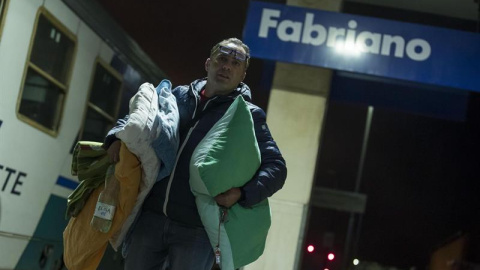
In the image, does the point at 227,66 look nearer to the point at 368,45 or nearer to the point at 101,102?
the point at 368,45

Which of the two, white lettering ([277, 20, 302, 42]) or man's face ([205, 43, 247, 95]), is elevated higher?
white lettering ([277, 20, 302, 42])

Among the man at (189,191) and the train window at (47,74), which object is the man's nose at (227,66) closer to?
the man at (189,191)

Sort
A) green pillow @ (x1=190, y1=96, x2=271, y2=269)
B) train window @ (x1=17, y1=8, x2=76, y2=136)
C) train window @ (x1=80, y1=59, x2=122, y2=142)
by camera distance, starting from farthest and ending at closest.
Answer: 1. train window @ (x1=80, y1=59, x2=122, y2=142)
2. train window @ (x1=17, y1=8, x2=76, y2=136)
3. green pillow @ (x1=190, y1=96, x2=271, y2=269)

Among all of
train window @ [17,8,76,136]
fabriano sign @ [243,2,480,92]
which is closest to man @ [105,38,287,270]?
train window @ [17,8,76,136]

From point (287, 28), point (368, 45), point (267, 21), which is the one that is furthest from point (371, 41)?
Result: point (267, 21)

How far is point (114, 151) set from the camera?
9.49 ft

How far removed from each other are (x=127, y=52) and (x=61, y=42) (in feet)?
5.03

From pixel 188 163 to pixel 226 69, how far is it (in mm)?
428

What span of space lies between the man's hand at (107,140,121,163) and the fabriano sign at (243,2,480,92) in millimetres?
3840

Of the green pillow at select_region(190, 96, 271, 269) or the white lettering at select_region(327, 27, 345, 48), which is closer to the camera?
the green pillow at select_region(190, 96, 271, 269)

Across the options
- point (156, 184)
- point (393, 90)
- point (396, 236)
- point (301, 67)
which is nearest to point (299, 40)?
point (301, 67)

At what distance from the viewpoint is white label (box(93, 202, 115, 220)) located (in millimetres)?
2840

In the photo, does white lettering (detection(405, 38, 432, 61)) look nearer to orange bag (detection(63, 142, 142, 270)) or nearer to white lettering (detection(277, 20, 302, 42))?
white lettering (detection(277, 20, 302, 42))

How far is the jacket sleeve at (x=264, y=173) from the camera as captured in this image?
285 cm
